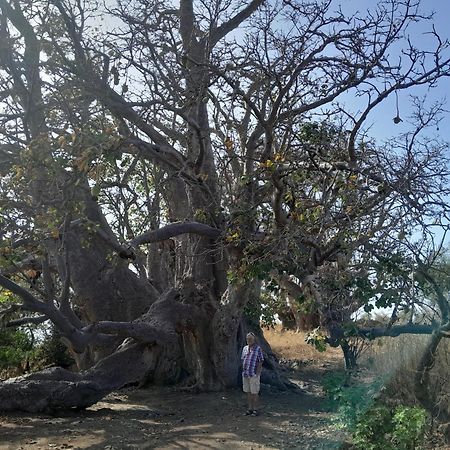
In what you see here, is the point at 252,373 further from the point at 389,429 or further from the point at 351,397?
the point at 389,429

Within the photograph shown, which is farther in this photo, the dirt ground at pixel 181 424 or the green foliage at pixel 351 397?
the dirt ground at pixel 181 424

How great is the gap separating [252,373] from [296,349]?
12498 mm

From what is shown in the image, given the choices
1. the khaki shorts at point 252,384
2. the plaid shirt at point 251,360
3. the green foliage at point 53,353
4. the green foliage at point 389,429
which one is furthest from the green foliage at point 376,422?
the green foliage at point 53,353

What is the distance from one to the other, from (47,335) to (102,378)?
8.94 m

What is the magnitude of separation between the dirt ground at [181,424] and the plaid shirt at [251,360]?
0.68m

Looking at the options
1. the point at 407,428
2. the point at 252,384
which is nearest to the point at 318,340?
the point at 407,428

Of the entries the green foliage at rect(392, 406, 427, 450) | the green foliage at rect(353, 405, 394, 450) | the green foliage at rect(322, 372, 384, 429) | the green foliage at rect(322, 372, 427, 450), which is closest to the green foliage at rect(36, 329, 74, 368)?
the green foliage at rect(322, 372, 384, 429)

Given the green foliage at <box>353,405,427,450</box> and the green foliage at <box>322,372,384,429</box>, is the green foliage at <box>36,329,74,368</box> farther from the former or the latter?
the green foliage at <box>353,405,427,450</box>

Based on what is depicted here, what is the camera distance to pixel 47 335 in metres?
19.9

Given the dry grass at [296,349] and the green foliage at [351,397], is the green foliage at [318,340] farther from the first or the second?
the dry grass at [296,349]

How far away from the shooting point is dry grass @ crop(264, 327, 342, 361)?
2164 cm

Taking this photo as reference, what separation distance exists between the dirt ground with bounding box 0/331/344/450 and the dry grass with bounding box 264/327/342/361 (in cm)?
752

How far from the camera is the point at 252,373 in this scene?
37.1 ft

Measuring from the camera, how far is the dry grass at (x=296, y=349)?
21641 mm
